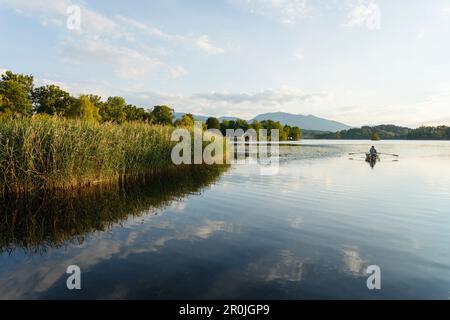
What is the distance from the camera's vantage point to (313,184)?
2014 centimetres

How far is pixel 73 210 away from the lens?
39.6ft

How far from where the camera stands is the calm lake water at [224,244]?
6.20 metres

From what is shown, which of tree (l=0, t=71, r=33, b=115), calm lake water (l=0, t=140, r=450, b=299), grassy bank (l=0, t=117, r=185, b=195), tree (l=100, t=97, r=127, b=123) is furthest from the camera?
tree (l=100, t=97, r=127, b=123)

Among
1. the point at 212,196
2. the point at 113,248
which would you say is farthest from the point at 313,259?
the point at 212,196

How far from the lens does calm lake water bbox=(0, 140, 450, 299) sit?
6.20 m

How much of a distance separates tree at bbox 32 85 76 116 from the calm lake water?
197 ft

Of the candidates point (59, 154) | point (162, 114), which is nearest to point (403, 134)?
point (162, 114)

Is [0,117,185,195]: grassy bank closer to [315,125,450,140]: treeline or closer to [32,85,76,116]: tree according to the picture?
[32,85,76,116]: tree

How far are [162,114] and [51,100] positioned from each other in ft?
121

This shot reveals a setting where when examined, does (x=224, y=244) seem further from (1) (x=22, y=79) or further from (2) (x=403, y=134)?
(2) (x=403, y=134)

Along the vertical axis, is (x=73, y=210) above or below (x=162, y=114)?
below

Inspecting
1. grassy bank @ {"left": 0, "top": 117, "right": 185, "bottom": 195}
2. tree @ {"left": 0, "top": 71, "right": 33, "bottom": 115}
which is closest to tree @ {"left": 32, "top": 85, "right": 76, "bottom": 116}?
tree @ {"left": 0, "top": 71, "right": 33, "bottom": 115}

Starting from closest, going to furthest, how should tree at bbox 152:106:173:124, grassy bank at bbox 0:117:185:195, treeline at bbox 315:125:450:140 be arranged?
grassy bank at bbox 0:117:185:195 → tree at bbox 152:106:173:124 → treeline at bbox 315:125:450:140
